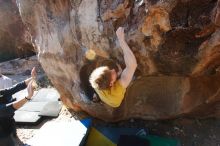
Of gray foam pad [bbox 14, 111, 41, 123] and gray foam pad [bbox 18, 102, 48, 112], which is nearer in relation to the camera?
gray foam pad [bbox 14, 111, 41, 123]

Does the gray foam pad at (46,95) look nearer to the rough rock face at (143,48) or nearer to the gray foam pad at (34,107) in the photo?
the gray foam pad at (34,107)

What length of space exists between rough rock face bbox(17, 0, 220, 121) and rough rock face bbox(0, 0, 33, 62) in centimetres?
455

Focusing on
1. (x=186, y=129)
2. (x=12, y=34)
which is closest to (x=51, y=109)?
(x=186, y=129)

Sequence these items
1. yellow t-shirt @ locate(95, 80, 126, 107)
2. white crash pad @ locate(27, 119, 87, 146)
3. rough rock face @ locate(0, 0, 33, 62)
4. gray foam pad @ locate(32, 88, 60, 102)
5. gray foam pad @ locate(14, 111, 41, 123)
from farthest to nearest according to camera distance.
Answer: rough rock face @ locate(0, 0, 33, 62) < gray foam pad @ locate(32, 88, 60, 102) < gray foam pad @ locate(14, 111, 41, 123) < white crash pad @ locate(27, 119, 87, 146) < yellow t-shirt @ locate(95, 80, 126, 107)

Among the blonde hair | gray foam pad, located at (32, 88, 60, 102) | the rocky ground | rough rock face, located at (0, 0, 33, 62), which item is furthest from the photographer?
rough rock face, located at (0, 0, 33, 62)

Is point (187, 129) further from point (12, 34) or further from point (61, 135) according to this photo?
point (12, 34)

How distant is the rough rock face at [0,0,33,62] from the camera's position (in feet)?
34.1

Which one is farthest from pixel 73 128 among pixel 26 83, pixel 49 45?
pixel 49 45

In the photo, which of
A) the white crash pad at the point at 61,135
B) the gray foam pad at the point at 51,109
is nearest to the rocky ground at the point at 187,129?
the white crash pad at the point at 61,135

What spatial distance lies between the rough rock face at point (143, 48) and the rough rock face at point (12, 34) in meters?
4.55

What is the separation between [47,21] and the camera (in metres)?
5.63

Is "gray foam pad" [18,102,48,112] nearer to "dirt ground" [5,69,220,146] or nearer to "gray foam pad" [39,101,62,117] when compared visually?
"gray foam pad" [39,101,62,117]

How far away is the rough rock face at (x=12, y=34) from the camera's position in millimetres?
10391

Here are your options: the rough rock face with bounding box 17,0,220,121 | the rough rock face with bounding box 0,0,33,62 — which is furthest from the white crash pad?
the rough rock face with bounding box 0,0,33,62
